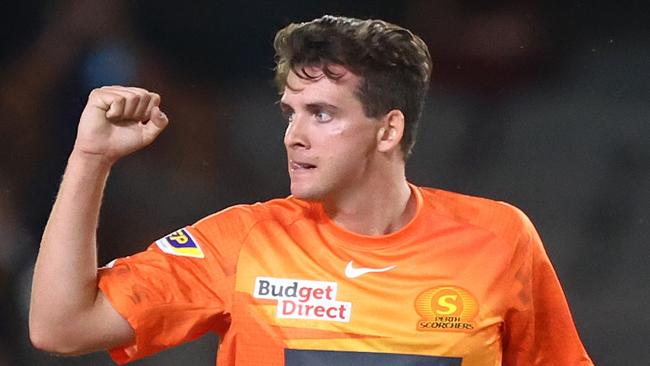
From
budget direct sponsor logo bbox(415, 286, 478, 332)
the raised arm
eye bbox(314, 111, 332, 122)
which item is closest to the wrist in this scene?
the raised arm

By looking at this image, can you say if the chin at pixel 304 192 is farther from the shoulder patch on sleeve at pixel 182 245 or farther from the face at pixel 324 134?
the shoulder patch on sleeve at pixel 182 245

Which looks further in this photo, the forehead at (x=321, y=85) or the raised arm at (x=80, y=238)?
the forehead at (x=321, y=85)

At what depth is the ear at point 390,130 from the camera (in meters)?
2.26

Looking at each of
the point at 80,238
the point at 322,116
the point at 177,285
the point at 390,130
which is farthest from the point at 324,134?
the point at 80,238

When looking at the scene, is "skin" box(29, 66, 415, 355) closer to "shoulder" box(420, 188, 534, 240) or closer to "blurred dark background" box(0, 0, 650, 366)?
"shoulder" box(420, 188, 534, 240)

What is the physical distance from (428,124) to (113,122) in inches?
44.1

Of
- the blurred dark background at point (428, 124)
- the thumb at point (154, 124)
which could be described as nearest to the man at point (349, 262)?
the thumb at point (154, 124)

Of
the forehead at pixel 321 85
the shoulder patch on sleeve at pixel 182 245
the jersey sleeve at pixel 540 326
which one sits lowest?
the jersey sleeve at pixel 540 326

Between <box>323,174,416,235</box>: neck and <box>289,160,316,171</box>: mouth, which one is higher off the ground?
<box>289,160,316,171</box>: mouth

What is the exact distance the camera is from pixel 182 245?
217cm

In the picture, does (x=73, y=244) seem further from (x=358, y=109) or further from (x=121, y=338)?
(x=358, y=109)

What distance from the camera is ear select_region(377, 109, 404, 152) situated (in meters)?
2.26

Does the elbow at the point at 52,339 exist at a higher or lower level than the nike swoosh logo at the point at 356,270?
lower

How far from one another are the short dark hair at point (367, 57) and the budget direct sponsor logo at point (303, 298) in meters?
0.34
